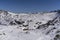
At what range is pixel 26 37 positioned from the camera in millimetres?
22344

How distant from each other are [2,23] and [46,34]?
1232 centimetres

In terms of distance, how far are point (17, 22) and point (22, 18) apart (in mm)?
1893

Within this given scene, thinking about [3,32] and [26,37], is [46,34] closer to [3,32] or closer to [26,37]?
[26,37]

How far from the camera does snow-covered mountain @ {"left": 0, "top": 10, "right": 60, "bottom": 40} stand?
72.9 feet

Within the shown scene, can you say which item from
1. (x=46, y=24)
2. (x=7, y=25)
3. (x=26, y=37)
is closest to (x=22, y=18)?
(x=7, y=25)

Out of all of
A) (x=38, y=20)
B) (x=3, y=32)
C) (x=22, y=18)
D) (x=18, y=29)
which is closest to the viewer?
(x=3, y=32)

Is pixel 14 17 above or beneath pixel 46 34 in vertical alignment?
above

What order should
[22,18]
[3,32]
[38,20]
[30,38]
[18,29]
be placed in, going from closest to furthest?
1. [30,38]
2. [3,32]
3. [18,29]
4. [38,20]
5. [22,18]

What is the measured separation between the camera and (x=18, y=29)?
2625cm

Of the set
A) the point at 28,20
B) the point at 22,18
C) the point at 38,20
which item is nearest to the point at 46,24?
the point at 38,20

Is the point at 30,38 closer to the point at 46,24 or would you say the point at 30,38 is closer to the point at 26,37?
the point at 26,37

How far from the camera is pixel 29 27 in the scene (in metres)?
26.3

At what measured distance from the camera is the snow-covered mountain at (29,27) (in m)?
22.2

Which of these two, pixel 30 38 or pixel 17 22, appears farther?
pixel 17 22
